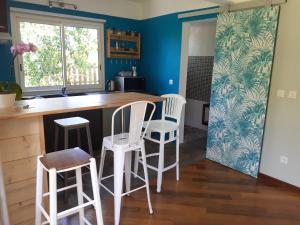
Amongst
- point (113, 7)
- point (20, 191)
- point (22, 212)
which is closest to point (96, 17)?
point (113, 7)

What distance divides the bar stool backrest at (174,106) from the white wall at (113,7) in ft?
8.11

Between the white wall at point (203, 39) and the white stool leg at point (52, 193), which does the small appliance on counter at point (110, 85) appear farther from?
the white stool leg at point (52, 193)

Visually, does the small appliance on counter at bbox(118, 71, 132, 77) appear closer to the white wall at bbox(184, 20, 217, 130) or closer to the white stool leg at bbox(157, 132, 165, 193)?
the white wall at bbox(184, 20, 217, 130)

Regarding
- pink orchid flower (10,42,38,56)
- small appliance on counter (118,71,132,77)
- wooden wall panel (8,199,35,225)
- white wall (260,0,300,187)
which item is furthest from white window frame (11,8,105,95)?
white wall (260,0,300,187)

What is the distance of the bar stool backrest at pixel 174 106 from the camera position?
2748mm

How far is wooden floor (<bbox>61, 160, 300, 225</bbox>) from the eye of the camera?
88.1 inches

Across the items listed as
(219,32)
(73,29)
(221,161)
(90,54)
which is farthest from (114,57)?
(221,161)

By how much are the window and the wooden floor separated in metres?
2.43

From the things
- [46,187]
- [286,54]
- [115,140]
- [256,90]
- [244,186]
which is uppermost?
[286,54]

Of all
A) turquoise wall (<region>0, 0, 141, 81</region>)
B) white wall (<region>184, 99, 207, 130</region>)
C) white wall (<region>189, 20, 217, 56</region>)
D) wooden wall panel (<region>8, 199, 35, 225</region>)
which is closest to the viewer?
wooden wall panel (<region>8, 199, 35, 225</region>)

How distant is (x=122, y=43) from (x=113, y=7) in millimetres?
688

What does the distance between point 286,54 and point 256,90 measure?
0.53 meters

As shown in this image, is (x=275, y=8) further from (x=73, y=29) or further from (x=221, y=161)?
(x=73, y=29)

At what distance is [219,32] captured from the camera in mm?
3260
